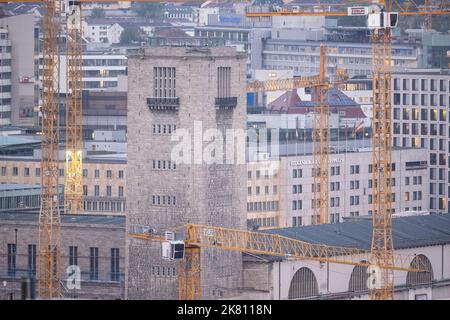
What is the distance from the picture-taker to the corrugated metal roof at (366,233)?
119 meters

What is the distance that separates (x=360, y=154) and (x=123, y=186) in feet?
78.0

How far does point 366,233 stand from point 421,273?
16.2 ft

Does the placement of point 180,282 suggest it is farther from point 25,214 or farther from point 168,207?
point 25,214

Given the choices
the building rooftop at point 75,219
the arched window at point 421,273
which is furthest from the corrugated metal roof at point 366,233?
the building rooftop at point 75,219

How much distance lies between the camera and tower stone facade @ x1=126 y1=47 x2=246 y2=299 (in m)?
113

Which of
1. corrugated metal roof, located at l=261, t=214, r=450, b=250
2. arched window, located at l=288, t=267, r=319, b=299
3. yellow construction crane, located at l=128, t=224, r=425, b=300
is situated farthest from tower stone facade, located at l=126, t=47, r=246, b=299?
corrugated metal roof, located at l=261, t=214, r=450, b=250

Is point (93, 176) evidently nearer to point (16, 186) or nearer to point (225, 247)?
point (16, 186)

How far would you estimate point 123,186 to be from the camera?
16638 cm

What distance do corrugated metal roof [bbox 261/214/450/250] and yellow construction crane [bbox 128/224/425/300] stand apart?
2.99 m

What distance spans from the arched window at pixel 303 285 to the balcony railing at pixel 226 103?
10.3 meters

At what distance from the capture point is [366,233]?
124m

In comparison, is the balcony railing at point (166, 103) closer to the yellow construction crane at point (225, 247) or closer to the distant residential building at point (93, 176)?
the yellow construction crane at point (225, 247)

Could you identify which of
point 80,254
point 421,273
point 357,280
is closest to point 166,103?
point 80,254
